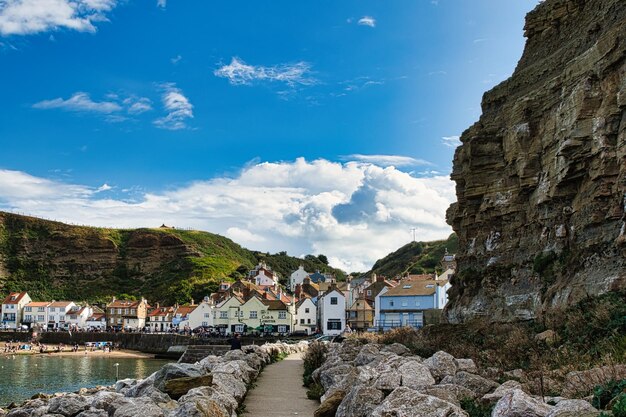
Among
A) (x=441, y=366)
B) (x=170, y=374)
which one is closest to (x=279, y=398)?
(x=170, y=374)

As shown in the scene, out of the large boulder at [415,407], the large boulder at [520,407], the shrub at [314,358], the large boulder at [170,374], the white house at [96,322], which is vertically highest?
the large boulder at [520,407]

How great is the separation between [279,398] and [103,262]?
502ft

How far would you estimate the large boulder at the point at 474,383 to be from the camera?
37.1ft

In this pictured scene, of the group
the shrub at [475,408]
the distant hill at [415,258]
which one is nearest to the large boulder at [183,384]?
the shrub at [475,408]

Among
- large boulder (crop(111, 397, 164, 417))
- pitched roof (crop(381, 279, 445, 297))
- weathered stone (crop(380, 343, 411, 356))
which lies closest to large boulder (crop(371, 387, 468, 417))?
large boulder (crop(111, 397, 164, 417))

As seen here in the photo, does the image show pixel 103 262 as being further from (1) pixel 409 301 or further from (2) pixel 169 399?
(2) pixel 169 399

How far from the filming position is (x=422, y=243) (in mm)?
174500

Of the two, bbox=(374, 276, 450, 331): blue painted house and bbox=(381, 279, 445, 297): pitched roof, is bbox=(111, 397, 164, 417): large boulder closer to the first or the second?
bbox=(374, 276, 450, 331): blue painted house

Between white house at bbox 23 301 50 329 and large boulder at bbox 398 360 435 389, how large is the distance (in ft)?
379

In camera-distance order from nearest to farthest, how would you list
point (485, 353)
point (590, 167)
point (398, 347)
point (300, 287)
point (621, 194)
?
1. point (485, 353)
2. point (398, 347)
3. point (621, 194)
4. point (590, 167)
5. point (300, 287)

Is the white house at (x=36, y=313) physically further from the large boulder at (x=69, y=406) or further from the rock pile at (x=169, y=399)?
the large boulder at (x=69, y=406)

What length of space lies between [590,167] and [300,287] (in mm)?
85827

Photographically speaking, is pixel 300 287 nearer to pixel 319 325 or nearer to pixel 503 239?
pixel 319 325

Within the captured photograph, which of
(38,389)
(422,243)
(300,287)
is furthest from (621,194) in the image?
(422,243)
